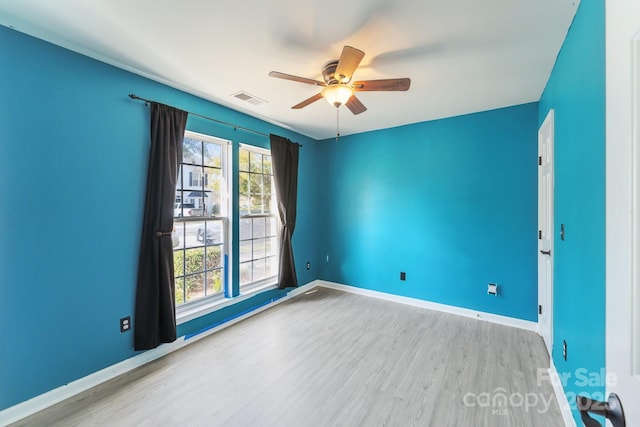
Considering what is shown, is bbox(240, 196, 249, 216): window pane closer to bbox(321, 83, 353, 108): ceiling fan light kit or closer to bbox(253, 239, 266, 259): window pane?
bbox(253, 239, 266, 259): window pane

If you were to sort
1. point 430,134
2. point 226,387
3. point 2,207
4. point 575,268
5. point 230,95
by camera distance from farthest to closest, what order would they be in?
point 430,134
point 230,95
point 226,387
point 2,207
point 575,268

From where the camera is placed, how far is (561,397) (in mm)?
1810

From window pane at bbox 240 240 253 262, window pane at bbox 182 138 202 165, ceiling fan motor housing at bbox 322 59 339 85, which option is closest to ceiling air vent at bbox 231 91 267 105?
window pane at bbox 182 138 202 165

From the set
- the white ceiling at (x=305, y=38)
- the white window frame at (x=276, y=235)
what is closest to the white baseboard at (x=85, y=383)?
the white window frame at (x=276, y=235)

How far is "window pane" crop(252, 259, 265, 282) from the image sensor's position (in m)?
3.56

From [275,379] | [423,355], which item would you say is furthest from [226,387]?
[423,355]

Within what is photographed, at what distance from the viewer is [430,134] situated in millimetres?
3520

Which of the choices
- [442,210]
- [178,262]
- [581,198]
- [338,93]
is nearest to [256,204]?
[178,262]

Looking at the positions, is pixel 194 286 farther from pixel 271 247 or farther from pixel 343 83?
pixel 343 83

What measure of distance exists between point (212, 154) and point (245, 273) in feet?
5.06

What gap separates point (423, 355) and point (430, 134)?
2665 mm

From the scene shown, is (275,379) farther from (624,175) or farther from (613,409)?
(624,175)

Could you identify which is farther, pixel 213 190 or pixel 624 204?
pixel 213 190

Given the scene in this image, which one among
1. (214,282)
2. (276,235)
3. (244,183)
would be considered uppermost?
(244,183)
